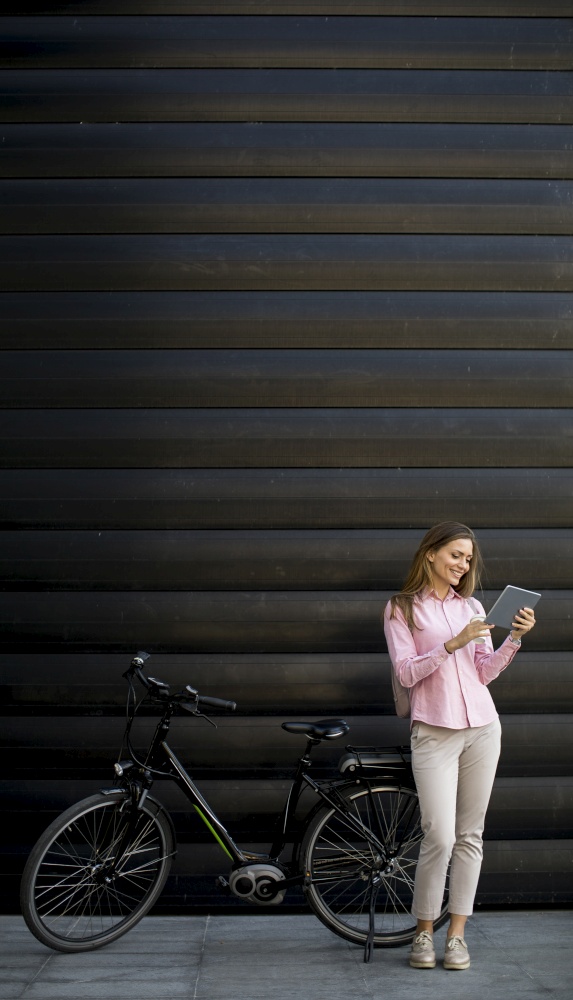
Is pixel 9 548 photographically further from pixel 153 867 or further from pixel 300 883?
pixel 300 883

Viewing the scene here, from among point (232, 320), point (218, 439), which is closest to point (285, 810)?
point (218, 439)

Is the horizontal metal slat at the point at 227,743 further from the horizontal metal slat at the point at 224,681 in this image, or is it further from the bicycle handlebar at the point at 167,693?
the bicycle handlebar at the point at 167,693

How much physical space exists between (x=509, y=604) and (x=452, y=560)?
1.04 ft

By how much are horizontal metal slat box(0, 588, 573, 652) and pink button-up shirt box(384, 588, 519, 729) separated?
45 centimetres

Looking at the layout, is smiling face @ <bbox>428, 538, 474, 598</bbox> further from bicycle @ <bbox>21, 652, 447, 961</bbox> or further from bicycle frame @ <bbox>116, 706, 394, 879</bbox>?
bicycle frame @ <bbox>116, 706, 394, 879</bbox>

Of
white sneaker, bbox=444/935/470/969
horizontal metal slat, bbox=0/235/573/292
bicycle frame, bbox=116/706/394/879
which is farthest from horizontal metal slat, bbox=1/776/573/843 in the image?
horizontal metal slat, bbox=0/235/573/292

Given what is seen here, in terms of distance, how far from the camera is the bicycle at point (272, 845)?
3.89 metres

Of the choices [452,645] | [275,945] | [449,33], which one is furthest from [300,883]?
[449,33]

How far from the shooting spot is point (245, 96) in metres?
4.56

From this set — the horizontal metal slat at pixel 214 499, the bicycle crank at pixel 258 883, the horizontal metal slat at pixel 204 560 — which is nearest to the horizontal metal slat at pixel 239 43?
the horizontal metal slat at pixel 214 499

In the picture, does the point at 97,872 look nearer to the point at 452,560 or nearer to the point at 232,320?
the point at 452,560

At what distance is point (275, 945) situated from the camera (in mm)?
3980

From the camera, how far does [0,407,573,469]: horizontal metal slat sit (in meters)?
4.47

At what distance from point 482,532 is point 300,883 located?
171 centimetres
